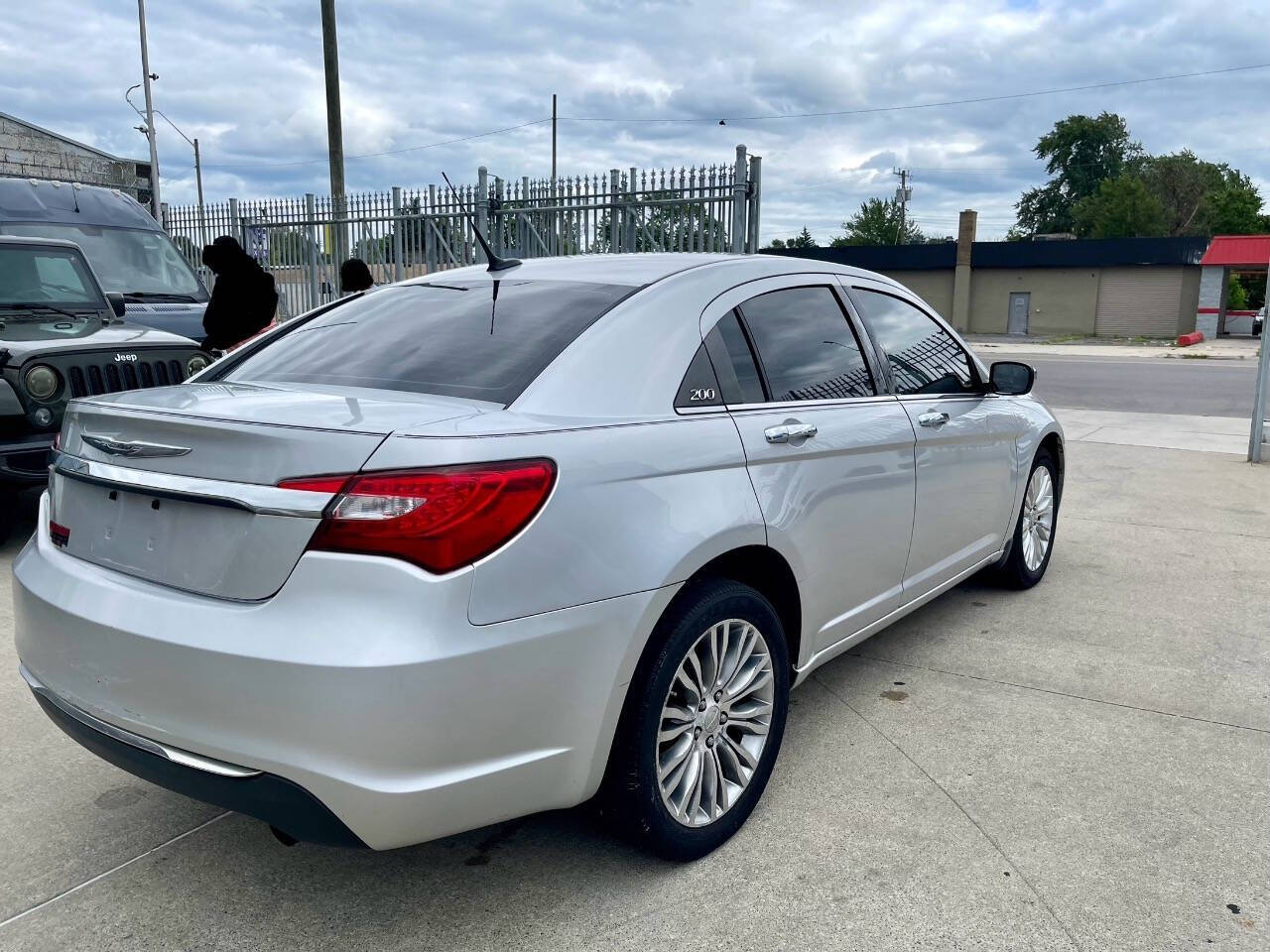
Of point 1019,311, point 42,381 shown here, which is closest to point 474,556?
point 42,381

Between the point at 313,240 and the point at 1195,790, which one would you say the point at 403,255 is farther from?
the point at 1195,790

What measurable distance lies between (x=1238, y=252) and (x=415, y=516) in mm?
49154

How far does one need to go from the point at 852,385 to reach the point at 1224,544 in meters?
4.12

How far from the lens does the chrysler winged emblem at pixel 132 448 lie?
2.40 m

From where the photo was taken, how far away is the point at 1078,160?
296 feet

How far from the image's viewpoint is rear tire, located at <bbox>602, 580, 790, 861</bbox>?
2572 mm

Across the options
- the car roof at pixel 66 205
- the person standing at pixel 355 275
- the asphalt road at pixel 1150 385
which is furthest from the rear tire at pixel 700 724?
the asphalt road at pixel 1150 385

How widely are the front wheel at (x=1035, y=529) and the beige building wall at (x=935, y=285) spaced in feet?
153

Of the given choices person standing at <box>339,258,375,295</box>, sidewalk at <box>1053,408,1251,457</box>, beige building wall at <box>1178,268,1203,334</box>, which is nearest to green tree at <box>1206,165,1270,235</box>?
beige building wall at <box>1178,268,1203,334</box>

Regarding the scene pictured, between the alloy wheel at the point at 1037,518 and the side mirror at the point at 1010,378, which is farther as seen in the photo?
the alloy wheel at the point at 1037,518

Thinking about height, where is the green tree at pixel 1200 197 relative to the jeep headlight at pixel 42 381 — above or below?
above

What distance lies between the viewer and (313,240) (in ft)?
48.6

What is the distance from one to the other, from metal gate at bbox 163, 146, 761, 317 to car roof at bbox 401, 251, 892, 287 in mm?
6862

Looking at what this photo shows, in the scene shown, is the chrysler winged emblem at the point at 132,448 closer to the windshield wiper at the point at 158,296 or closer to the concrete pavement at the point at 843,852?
the concrete pavement at the point at 843,852
